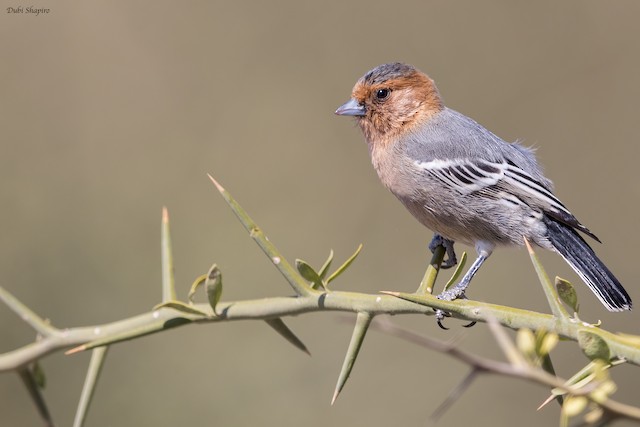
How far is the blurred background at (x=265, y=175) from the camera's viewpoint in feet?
14.9

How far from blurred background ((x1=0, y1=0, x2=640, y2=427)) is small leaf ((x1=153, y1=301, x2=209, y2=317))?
8.28 ft

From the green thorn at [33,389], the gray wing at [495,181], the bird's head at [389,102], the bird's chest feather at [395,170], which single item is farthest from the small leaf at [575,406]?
the bird's head at [389,102]

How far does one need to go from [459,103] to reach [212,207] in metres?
1.90

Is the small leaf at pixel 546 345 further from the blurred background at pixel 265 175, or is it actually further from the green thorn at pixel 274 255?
the blurred background at pixel 265 175

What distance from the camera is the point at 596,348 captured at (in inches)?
55.1

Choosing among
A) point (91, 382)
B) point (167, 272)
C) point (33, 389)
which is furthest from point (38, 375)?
point (167, 272)

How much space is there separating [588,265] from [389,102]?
4.90ft

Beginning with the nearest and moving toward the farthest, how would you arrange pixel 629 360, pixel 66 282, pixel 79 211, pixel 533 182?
pixel 629 360 < pixel 533 182 < pixel 66 282 < pixel 79 211

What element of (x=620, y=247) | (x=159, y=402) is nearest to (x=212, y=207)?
(x=159, y=402)

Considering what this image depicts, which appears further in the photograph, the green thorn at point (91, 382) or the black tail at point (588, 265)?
the black tail at point (588, 265)

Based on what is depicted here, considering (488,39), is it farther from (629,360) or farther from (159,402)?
(629,360)

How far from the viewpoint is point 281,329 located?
78.9 inches

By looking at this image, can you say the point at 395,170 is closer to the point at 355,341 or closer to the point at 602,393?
the point at 355,341

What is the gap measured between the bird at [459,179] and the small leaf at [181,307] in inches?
59.5
